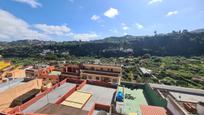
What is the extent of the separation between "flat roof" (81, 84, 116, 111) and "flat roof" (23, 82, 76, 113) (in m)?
3.10

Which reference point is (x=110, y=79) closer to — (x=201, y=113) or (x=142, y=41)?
(x=201, y=113)

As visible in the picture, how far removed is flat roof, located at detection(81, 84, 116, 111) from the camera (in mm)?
17531

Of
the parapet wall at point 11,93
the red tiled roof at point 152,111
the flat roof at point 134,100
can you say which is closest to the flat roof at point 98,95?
the flat roof at point 134,100

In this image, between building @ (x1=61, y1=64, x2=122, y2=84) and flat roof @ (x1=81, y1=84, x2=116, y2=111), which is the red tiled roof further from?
building @ (x1=61, y1=64, x2=122, y2=84)

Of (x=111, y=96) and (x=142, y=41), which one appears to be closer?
(x=111, y=96)

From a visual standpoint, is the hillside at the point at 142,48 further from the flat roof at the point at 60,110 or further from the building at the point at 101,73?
the flat roof at the point at 60,110

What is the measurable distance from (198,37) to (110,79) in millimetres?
111073

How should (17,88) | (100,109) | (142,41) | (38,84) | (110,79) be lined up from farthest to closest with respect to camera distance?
(142,41) → (110,79) → (38,84) → (17,88) → (100,109)

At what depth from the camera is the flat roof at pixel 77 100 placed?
53.1ft

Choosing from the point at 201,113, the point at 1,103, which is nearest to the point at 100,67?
the point at 1,103

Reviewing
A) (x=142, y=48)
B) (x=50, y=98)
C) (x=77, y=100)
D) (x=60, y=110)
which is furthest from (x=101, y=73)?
(x=142, y=48)

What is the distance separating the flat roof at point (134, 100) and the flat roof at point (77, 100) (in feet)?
16.1

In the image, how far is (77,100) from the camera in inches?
680

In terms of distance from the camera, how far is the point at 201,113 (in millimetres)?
13523
